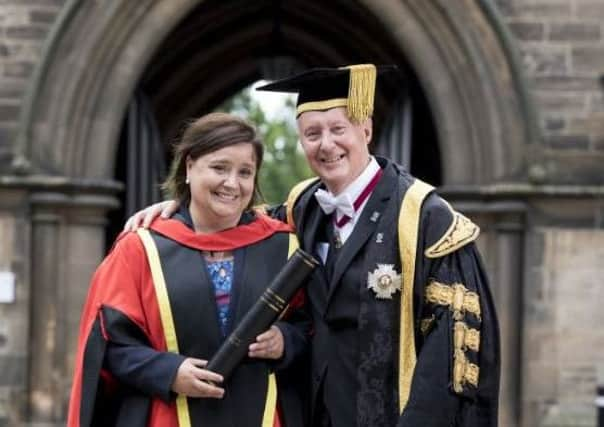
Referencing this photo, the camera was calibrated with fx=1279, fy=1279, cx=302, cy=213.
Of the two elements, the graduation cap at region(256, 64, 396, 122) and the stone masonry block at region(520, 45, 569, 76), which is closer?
the graduation cap at region(256, 64, 396, 122)

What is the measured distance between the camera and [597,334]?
8.15m

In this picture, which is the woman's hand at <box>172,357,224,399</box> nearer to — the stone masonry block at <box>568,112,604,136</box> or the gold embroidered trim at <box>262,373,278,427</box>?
the gold embroidered trim at <box>262,373,278,427</box>

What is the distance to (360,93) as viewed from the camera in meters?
3.64

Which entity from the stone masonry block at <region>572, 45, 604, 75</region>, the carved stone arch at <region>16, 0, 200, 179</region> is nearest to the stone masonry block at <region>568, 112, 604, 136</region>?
the stone masonry block at <region>572, 45, 604, 75</region>

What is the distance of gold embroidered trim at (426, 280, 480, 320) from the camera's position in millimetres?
3438

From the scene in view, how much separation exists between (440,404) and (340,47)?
32.3 feet

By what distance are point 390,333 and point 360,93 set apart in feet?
2.26

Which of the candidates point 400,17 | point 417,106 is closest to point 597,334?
point 400,17

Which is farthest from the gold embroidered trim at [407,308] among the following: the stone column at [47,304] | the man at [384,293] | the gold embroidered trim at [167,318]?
the stone column at [47,304]

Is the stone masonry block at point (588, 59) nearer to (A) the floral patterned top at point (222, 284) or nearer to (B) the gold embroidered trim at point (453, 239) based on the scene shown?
(B) the gold embroidered trim at point (453, 239)

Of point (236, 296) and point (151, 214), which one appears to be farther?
point (151, 214)

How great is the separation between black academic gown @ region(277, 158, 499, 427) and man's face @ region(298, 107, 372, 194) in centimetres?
10

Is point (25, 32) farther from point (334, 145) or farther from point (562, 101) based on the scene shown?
point (334, 145)

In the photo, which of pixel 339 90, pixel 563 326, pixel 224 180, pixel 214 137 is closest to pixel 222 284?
pixel 224 180
